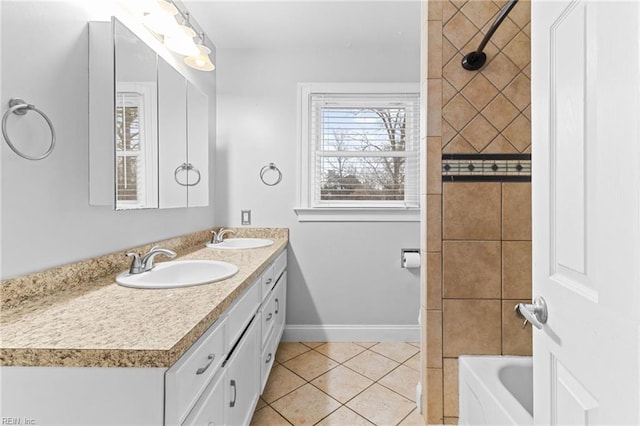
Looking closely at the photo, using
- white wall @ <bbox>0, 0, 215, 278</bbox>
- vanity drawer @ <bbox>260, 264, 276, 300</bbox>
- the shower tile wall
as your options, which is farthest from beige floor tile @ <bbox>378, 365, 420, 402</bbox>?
white wall @ <bbox>0, 0, 215, 278</bbox>

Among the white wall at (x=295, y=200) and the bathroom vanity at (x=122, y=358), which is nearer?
the bathroom vanity at (x=122, y=358)

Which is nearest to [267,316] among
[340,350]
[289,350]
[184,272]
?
[184,272]

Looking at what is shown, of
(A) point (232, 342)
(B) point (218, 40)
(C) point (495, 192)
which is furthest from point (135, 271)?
(B) point (218, 40)

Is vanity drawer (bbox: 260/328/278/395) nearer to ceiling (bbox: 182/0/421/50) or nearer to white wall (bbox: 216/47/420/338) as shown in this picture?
white wall (bbox: 216/47/420/338)

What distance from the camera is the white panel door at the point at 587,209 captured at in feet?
1.49

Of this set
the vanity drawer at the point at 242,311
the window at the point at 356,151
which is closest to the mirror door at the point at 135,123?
the vanity drawer at the point at 242,311

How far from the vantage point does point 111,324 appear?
82 centimetres

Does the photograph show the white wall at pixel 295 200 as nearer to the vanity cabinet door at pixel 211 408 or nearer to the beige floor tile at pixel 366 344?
the beige floor tile at pixel 366 344

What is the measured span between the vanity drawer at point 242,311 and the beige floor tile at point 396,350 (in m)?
1.32

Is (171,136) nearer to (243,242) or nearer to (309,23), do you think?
(243,242)

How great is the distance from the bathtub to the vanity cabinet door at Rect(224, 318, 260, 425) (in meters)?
0.97

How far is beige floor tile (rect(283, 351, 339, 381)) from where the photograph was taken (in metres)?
2.11

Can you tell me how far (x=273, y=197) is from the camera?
261 centimetres

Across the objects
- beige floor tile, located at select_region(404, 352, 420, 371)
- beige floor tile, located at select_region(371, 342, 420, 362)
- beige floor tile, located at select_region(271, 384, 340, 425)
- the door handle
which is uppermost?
the door handle
